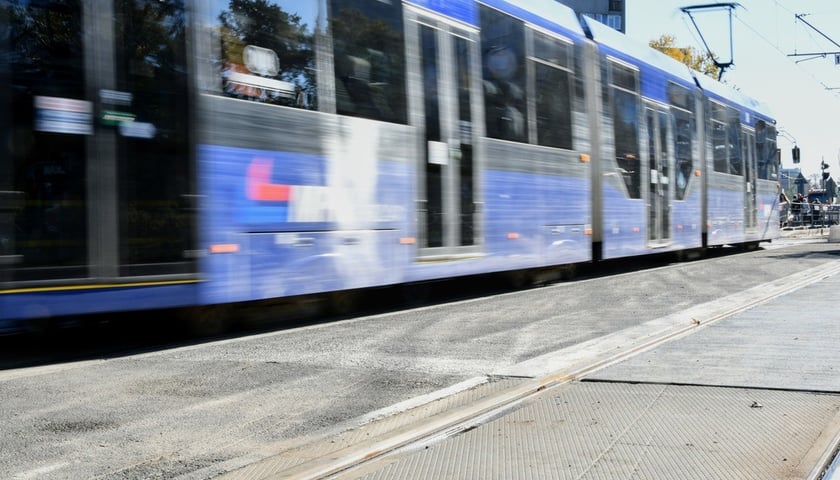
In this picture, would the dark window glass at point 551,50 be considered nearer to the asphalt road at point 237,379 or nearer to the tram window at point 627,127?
the tram window at point 627,127

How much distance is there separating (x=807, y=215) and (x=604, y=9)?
36.0 metres

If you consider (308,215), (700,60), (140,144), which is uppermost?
(700,60)

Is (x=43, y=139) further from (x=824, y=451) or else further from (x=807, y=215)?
(x=807, y=215)

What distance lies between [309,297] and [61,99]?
3543mm

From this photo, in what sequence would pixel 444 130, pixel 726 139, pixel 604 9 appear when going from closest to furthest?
pixel 444 130 → pixel 726 139 → pixel 604 9

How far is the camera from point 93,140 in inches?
279

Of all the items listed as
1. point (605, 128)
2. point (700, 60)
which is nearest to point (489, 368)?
point (605, 128)

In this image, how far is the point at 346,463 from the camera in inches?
162

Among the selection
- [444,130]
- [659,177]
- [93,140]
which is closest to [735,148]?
[659,177]

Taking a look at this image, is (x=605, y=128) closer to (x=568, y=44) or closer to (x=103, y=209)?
(x=568, y=44)

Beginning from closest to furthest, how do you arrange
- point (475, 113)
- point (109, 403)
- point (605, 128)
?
point (109, 403) → point (475, 113) → point (605, 128)

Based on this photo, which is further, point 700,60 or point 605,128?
point 700,60

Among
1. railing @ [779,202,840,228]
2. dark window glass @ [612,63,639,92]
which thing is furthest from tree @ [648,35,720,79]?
dark window glass @ [612,63,639,92]

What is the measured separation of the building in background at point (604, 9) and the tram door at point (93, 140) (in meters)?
71.1
